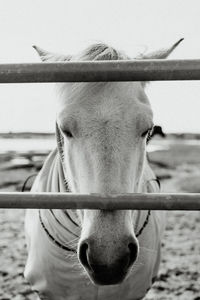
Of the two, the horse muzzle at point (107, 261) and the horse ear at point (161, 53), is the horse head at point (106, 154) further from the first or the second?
the horse ear at point (161, 53)

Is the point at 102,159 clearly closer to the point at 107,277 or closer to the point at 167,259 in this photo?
the point at 107,277

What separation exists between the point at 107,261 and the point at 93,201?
0.27 metres

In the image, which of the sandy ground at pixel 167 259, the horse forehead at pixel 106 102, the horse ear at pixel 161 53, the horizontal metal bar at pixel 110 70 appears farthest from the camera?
the sandy ground at pixel 167 259

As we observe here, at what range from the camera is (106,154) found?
68.8 inches

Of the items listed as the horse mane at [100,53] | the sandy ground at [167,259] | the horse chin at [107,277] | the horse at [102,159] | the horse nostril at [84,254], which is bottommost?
the sandy ground at [167,259]

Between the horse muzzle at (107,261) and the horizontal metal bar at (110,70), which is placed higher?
the horizontal metal bar at (110,70)

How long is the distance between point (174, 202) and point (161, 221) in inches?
60.7

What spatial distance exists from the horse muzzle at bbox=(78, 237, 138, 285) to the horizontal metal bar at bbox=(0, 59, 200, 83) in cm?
58

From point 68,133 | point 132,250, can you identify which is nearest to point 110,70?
point 68,133

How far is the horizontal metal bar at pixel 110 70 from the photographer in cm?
150

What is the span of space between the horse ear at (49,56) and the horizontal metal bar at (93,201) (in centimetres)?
79

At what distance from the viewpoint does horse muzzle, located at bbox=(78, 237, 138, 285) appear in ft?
5.62

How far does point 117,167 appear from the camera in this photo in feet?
5.74

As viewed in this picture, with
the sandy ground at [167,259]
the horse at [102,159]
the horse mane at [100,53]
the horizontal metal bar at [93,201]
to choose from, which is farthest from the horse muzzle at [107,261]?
the sandy ground at [167,259]
